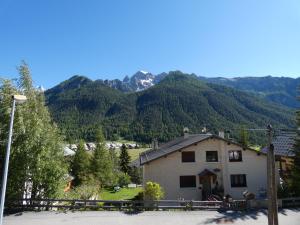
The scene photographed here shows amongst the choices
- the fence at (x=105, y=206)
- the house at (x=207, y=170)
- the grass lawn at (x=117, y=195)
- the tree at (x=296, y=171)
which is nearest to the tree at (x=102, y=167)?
the grass lawn at (x=117, y=195)

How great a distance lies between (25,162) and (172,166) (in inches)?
734

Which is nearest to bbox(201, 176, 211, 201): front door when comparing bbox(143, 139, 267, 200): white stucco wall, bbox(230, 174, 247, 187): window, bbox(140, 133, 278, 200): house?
bbox(140, 133, 278, 200): house

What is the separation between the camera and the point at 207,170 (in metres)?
39.4

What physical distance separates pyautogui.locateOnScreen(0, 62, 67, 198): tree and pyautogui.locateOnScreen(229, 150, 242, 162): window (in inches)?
820

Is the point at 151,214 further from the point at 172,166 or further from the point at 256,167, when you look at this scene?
the point at 256,167

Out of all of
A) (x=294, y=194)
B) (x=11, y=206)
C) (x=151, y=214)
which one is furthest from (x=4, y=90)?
(x=294, y=194)

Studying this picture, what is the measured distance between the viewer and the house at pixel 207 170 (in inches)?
1533

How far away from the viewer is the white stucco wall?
38875mm

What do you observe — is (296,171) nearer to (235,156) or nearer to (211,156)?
(235,156)

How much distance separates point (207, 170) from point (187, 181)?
264cm

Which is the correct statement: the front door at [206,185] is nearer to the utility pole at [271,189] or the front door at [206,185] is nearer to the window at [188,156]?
the window at [188,156]

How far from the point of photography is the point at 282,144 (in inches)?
1948

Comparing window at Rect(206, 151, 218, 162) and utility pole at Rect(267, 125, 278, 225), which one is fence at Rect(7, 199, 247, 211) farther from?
window at Rect(206, 151, 218, 162)

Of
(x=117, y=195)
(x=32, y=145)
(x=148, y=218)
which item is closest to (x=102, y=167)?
(x=117, y=195)
